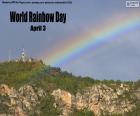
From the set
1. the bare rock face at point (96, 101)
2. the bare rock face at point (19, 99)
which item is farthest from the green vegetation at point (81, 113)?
the bare rock face at point (19, 99)

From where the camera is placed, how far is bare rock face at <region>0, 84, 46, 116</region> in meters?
151

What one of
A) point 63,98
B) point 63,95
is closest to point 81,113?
point 63,98

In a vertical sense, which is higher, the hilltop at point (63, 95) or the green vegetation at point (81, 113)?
the hilltop at point (63, 95)

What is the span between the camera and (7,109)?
5915 inches

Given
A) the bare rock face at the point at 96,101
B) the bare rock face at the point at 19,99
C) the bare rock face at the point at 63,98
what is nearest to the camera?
the bare rock face at the point at 19,99

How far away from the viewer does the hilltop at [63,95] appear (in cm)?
15312

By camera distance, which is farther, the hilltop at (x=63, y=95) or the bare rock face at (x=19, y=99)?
the hilltop at (x=63, y=95)

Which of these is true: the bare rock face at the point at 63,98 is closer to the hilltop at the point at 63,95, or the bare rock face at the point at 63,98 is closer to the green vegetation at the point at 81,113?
the hilltop at the point at 63,95

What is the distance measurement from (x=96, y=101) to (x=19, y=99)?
16.8 meters

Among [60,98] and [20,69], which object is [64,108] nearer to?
[60,98]

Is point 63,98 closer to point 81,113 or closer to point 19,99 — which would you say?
point 81,113

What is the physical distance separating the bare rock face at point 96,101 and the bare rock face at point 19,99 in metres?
4.35

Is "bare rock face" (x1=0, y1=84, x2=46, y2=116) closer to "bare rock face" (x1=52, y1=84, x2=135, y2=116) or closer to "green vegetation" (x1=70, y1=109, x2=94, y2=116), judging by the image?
"bare rock face" (x1=52, y1=84, x2=135, y2=116)

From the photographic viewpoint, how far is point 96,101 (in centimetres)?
15750
